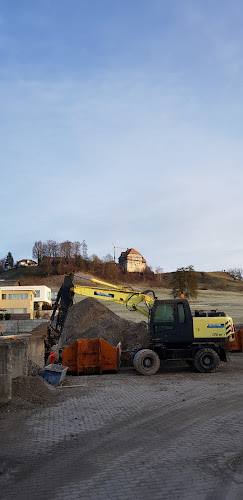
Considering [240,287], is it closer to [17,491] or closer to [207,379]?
[207,379]

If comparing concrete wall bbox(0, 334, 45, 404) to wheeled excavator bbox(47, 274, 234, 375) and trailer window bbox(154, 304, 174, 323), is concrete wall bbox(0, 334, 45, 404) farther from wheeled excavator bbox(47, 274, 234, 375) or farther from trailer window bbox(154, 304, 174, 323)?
trailer window bbox(154, 304, 174, 323)

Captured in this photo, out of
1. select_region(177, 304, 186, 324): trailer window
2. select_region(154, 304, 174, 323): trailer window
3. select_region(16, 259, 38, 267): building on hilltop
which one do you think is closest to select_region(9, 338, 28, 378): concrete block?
select_region(154, 304, 174, 323): trailer window

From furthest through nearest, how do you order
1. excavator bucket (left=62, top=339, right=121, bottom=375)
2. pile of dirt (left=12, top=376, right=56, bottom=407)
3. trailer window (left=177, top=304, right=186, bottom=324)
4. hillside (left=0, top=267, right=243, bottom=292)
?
1. hillside (left=0, top=267, right=243, bottom=292)
2. excavator bucket (left=62, top=339, right=121, bottom=375)
3. trailer window (left=177, top=304, right=186, bottom=324)
4. pile of dirt (left=12, top=376, right=56, bottom=407)

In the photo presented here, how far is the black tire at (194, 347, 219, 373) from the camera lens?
16.1 m

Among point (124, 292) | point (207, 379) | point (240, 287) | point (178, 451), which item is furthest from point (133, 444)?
point (240, 287)

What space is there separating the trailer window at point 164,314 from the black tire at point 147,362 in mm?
1279

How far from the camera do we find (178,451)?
7418 millimetres

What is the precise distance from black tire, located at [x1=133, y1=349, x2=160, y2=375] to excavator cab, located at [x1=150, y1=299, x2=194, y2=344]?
1.81ft

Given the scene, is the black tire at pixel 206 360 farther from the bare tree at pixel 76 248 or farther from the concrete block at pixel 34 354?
the bare tree at pixel 76 248

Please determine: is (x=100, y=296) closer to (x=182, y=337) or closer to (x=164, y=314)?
(x=164, y=314)

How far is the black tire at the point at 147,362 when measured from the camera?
15820 mm

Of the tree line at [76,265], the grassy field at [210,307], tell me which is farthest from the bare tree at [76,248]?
the grassy field at [210,307]

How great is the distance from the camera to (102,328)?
21016mm

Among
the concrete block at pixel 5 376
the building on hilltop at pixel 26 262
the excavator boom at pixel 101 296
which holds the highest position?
the building on hilltop at pixel 26 262
